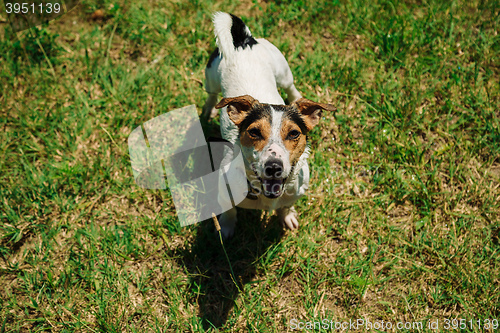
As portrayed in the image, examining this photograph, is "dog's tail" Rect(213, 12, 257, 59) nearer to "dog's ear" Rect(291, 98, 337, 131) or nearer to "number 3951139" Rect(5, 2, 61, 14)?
"dog's ear" Rect(291, 98, 337, 131)

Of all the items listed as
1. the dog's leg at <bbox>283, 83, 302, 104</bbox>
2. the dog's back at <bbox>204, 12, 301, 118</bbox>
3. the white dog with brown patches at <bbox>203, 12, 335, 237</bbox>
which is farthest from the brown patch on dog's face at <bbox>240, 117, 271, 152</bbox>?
the dog's leg at <bbox>283, 83, 302, 104</bbox>

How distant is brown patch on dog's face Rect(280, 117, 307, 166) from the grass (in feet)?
4.65

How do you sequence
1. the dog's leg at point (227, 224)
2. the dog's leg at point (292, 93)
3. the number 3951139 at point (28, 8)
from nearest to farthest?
the dog's leg at point (227, 224)
the dog's leg at point (292, 93)
the number 3951139 at point (28, 8)

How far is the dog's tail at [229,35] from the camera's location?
3.63 metres

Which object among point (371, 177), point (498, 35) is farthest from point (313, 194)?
point (498, 35)

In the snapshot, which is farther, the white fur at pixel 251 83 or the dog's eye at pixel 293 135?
the white fur at pixel 251 83

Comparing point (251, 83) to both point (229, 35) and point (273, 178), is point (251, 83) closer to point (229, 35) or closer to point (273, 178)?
point (229, 35)

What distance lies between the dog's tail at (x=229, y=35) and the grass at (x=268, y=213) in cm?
128

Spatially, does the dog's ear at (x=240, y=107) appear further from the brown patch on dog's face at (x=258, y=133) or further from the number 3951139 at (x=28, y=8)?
the number 3951139 at (x=28, y=8)

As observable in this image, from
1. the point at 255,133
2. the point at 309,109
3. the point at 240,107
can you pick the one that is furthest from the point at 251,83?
the point at 255,133

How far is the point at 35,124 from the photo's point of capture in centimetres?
470

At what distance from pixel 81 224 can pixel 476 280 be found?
454 centimetres

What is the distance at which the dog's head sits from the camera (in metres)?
2.74

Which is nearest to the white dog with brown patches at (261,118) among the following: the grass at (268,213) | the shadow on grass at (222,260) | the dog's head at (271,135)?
the dog's head at (271,135)
